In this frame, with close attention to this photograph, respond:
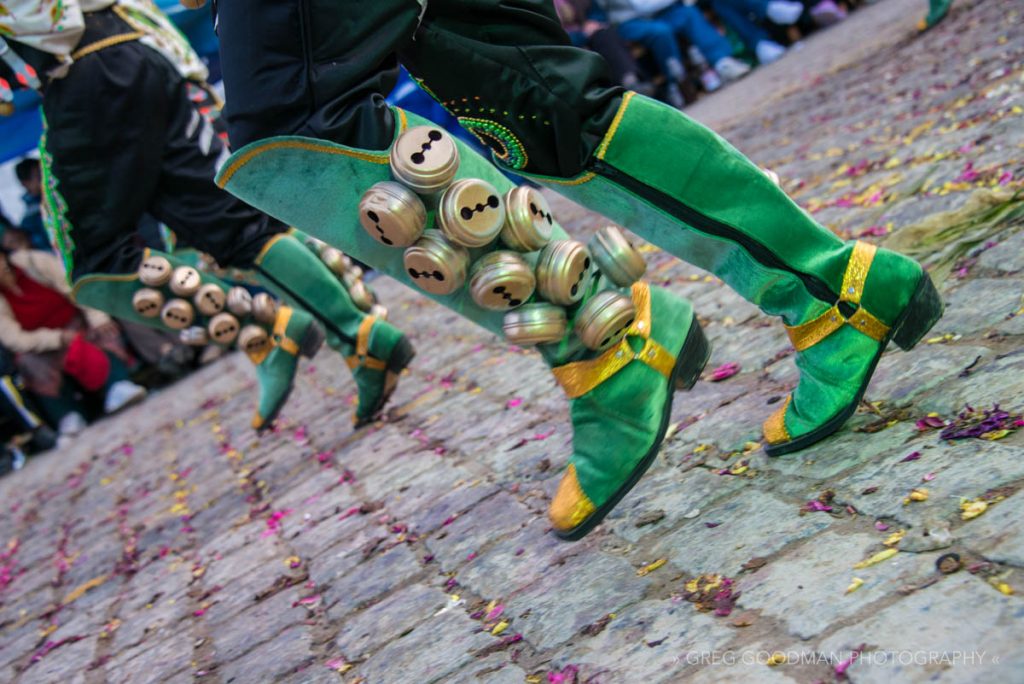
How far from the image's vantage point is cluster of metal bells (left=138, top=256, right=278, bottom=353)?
3.69 metres

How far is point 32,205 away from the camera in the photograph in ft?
25.9

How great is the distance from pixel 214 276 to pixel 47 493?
2.60 metres

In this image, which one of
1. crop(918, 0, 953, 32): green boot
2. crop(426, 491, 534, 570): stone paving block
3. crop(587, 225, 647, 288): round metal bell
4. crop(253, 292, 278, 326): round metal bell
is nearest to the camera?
crop(587, 225, 647, 288): round metal bell

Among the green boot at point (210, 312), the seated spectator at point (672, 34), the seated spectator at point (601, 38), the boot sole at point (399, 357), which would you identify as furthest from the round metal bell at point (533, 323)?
the seated spectator at point (672, 34)

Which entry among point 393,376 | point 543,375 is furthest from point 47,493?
point 543,375

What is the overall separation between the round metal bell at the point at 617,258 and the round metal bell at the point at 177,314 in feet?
7.86

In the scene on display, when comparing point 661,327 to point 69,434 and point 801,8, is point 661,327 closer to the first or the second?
point 69,434

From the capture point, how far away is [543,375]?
315 centimetres

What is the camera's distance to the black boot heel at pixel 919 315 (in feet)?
5.74

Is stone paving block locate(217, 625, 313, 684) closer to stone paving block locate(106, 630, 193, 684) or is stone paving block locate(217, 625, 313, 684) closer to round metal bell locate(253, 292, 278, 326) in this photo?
stone paving block locate(106, 630, 193, 684)

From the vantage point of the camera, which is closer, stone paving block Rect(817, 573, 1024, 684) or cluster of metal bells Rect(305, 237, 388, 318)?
stone paving block Rect(817, 573, 1024, 684)

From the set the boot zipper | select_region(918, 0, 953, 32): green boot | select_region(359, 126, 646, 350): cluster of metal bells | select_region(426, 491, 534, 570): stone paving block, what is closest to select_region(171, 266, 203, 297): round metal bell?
select_region(426, 491, 534, 570): stone paving block

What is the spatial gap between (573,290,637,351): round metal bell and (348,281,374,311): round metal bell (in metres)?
1.93

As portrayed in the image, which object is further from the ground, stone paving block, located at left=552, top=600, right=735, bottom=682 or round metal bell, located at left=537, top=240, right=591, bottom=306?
round metal bell, located at left=537, top=240, right=591, bottom=306
